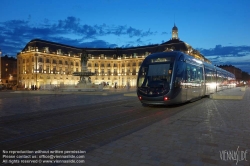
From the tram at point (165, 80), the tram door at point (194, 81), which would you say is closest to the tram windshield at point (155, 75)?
the tram at point (165, 80)

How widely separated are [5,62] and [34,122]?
4591 inches

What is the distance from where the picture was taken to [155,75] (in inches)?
544

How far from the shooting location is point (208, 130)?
7531 millimetres

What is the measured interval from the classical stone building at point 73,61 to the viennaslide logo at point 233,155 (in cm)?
7700

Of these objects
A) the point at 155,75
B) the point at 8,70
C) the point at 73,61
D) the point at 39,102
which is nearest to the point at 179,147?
the point at 155,75

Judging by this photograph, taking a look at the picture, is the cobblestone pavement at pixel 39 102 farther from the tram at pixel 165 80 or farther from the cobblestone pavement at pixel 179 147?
the cobblestone pavement at pixel 179 147

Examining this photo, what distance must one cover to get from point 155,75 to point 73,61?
332 ft

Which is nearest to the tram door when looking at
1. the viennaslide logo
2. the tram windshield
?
the tram windshield

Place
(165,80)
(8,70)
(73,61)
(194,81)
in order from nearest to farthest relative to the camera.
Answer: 1. (165,80)
2. (194,81)
3. (73,61)
4. (8,70)

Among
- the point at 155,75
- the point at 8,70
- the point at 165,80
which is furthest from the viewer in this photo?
the point at 8,70

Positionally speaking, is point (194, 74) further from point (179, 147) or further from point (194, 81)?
point (179, 147)

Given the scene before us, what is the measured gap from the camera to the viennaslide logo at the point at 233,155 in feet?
16.0

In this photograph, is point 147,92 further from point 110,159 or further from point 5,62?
point 5,62

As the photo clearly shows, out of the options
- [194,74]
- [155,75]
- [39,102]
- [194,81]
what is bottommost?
[39,102]
